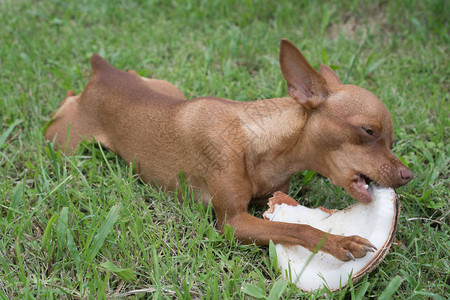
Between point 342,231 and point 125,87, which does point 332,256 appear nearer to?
point 342,231

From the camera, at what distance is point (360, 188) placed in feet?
9.78

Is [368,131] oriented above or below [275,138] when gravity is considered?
above

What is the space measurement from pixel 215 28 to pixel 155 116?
2.49 meters

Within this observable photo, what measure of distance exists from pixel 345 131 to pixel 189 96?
2.20 meters

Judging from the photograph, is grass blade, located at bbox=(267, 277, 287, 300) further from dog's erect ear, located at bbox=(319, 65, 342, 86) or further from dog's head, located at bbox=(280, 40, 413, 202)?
dog's erect ear, located at bbox=(319, 65, 342, 86)

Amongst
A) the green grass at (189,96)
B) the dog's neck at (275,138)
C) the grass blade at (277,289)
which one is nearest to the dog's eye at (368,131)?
the dog's neck at (275,138)

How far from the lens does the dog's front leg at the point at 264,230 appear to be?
271cm

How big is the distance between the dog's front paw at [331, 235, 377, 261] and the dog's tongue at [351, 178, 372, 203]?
33 cm

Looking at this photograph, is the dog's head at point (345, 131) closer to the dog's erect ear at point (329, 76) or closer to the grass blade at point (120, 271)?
A: the dog's erect ear at point (329, 76)

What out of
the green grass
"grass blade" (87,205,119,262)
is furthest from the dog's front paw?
"grass blade" (87,205,119,262)

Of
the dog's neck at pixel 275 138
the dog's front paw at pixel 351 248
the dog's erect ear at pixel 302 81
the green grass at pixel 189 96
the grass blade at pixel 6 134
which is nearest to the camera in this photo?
the dog's front paw at pixel 351 248

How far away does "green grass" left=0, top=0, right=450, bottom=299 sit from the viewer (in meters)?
2.90

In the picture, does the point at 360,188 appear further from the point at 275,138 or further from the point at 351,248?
the point at 275,138

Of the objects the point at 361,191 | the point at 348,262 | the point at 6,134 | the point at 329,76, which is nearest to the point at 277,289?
the point at 348,262
